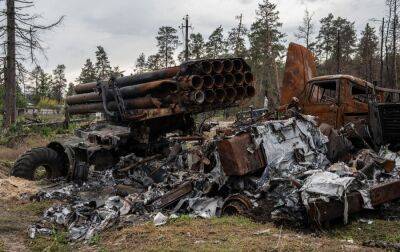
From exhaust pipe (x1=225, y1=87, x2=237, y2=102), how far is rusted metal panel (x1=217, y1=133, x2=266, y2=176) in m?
2.99

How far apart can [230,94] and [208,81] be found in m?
0.68

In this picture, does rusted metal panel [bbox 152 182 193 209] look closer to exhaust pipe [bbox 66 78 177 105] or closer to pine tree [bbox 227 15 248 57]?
exhaust pipe [bbox 66 78 177 105]

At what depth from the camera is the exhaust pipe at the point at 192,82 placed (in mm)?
10289

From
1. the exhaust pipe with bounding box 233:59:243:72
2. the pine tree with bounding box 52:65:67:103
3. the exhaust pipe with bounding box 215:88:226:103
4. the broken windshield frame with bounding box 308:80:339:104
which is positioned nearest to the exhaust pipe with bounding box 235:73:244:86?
the exhaust pipe with bounding box 233:59:243:72

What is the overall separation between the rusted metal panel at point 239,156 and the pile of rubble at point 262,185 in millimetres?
16

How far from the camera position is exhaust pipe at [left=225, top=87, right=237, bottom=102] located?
10.9 meters

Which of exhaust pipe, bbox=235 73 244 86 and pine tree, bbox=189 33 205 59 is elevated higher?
pine tree, bbox=189 33 205 59

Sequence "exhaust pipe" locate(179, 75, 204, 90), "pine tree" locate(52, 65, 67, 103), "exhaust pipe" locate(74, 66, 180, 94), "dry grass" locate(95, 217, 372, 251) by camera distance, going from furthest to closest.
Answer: "pine tree" locate(52, 65, 67, 103)
"exhaust pipe" locate(74, 66, 180, 94)
"exhaust pipe" locate(179, 75, 204, 90)
"dry grass" locate(95, 217, 372, 251)

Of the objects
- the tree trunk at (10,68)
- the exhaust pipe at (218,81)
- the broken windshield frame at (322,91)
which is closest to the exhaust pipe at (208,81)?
the exhaust pipe at (218,81)

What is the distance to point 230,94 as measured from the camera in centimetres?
1098

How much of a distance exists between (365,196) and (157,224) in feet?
9.99

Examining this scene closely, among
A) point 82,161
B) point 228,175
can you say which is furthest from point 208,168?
point 82,161

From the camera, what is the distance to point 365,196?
7023 mm

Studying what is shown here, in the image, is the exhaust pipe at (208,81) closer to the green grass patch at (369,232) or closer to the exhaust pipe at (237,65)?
the exhaust pipe at (237,65)
